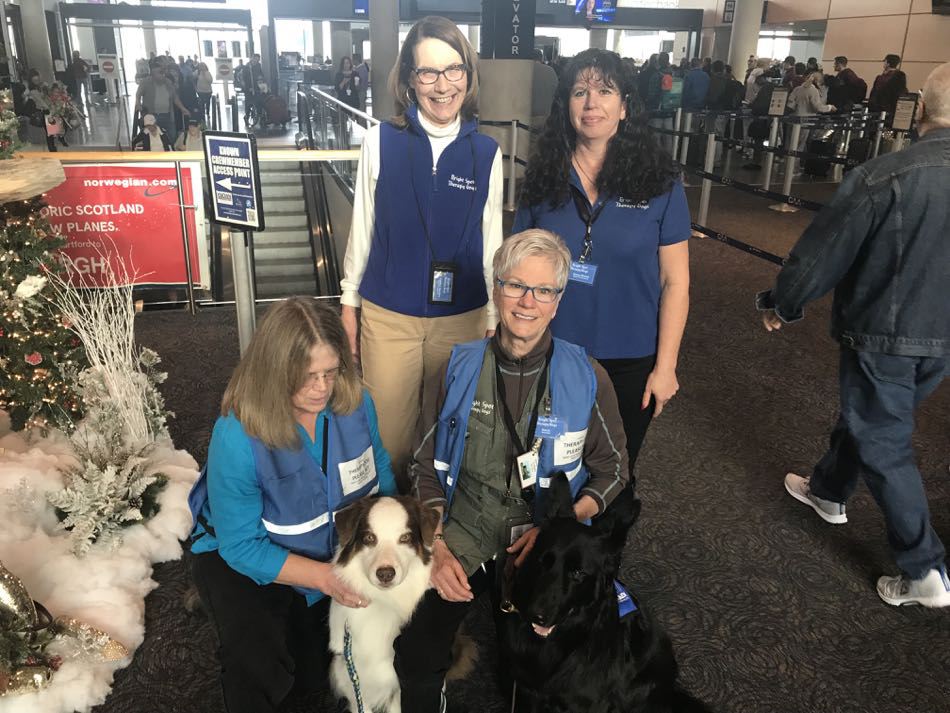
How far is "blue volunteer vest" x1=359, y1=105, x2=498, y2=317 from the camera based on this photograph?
253cm

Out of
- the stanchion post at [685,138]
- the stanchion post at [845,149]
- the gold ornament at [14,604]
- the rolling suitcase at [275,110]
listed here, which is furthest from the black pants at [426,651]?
the rolling suitcase at [275,110]

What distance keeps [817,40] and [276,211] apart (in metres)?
20.7

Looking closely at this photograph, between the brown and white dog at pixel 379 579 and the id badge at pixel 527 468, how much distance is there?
0.92 feet

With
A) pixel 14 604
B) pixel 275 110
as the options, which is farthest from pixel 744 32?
pixel 14 604

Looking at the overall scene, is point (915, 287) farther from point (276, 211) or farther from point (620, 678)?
point (276, 211)

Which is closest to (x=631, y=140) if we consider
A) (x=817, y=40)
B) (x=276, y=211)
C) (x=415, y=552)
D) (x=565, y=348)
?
(x=565, y=348)

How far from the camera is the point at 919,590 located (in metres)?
2.70

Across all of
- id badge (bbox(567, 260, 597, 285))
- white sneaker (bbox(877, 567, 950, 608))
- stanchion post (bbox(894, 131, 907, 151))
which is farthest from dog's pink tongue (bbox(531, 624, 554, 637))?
stanchion post (bbox(894, 131, 907, 151))

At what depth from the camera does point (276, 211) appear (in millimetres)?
10211

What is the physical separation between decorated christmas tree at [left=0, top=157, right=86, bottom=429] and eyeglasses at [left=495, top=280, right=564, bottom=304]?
2.25 meters

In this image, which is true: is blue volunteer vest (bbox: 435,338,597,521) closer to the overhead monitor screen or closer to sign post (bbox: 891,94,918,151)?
sign post (bbox: 891,94,918,151)

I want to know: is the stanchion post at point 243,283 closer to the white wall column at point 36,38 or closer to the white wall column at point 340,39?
the white wall column at point 36,38

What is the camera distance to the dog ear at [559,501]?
Result: 6.16ft

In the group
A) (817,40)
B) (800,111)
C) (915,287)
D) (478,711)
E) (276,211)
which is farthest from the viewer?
(817,40)
